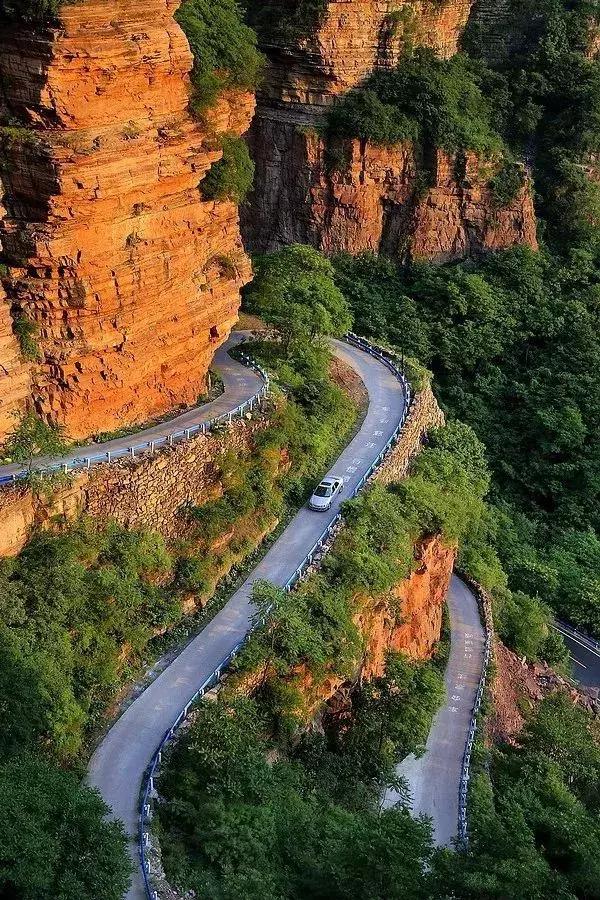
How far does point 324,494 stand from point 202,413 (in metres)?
4.55

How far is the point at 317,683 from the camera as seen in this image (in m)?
26.2

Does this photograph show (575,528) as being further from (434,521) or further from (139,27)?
(139,27)

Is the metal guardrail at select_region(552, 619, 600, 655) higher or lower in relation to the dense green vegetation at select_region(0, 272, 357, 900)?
lower

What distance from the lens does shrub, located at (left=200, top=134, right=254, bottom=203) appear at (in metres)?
30.8

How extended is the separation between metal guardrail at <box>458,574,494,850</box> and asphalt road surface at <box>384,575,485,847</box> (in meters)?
0.15

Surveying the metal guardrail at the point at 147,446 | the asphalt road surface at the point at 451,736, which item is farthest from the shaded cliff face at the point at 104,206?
the asphalt road surface at the point at 451,736

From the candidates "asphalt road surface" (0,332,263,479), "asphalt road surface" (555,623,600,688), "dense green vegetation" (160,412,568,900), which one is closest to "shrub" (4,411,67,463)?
"asphalt road surface" (0,332,263,479)

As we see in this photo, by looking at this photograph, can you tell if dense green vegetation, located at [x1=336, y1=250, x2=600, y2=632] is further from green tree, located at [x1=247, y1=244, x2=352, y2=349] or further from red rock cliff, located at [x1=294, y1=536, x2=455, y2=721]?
green tree, located at [x1=247, y1=244, x2=352, y2=349]

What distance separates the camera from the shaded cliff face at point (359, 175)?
54.4 meters

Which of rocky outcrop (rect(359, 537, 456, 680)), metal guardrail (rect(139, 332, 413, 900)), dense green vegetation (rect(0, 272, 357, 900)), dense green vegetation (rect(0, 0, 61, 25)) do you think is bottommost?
rocky outcrop (rect(359, 537, 456, 680))

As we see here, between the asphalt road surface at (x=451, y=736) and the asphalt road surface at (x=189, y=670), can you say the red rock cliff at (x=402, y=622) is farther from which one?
the asphalt road surface at (x=189, y=670)

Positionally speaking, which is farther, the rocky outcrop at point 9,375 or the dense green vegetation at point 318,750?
the rocky outcrop at point 9,375

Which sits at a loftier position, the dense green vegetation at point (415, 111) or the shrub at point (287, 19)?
the shrub at point (287, 19)

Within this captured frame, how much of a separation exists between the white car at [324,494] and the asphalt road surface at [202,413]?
3.61 meters
